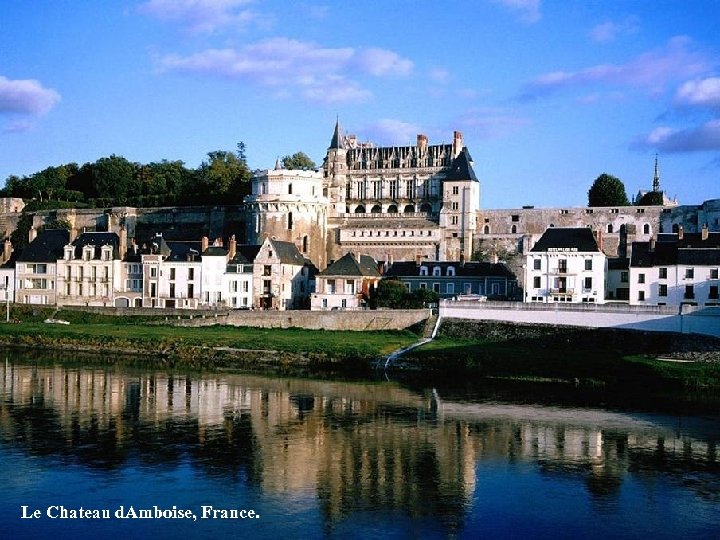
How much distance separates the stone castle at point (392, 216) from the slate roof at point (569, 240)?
894cm

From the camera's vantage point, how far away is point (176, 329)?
52344 millimetres

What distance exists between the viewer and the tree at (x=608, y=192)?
78.2 metres

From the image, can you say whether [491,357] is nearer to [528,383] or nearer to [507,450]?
[528,383]

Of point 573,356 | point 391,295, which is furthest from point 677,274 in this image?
point 391,295

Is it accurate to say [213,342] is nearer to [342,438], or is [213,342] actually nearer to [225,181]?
[342,438]

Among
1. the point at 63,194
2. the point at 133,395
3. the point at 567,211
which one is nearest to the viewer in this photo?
the point at 133,395

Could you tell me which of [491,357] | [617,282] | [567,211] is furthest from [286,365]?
[567,211]

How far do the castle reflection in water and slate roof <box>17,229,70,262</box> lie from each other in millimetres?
28395

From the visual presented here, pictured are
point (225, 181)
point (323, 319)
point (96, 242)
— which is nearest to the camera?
point (323, 319)

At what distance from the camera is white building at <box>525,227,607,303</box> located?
174 ft

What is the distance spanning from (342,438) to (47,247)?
43.1 metres

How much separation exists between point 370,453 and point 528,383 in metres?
15.0

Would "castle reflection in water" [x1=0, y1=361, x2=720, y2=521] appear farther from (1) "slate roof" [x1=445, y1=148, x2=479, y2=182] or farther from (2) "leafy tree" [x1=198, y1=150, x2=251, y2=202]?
(2) "leafy tree" [x1=198, y1=150, x2=251, y2=202]

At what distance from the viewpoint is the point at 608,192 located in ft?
259
